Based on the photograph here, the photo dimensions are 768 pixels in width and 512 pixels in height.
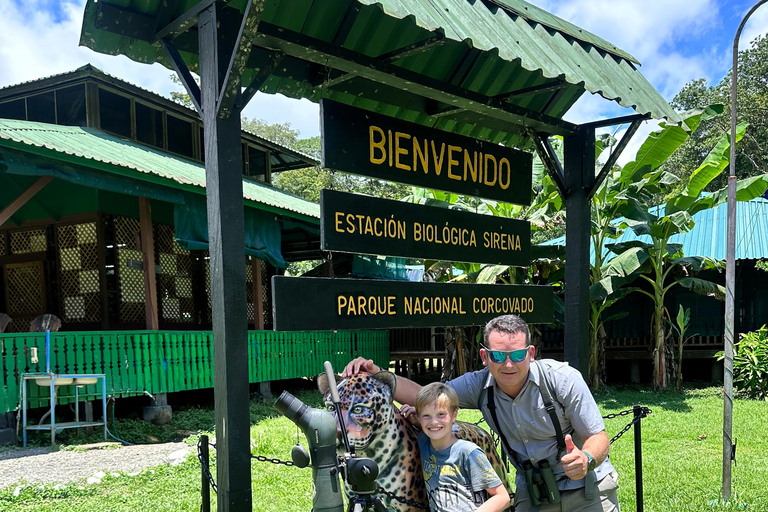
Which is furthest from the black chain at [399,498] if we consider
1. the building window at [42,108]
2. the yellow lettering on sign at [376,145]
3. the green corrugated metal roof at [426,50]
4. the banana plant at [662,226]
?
the building window at [42,108]

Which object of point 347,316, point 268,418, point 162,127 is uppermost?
point 162,127

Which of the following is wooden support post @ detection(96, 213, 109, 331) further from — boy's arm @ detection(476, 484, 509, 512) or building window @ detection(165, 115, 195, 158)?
boy's arm @ detection(476, 484, 509, 512)

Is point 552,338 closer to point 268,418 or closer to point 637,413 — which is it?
point 268,418

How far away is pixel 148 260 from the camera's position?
10.8 m

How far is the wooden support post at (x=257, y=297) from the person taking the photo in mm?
13797

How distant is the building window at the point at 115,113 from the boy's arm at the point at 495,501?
1193cm

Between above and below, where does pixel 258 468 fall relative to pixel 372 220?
below

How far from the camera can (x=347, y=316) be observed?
330 cm

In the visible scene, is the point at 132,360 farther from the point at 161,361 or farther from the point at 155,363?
the point at 161,361

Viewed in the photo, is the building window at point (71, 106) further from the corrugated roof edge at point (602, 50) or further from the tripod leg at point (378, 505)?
the tripod leg at point (378, 505)

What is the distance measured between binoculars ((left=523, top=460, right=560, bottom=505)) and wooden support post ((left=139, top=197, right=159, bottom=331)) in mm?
8577

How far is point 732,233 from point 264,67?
4.76 m

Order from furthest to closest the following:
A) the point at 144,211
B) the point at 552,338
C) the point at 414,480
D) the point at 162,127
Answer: the point at 552,338 < the point at 162,127 < the point at 144,211 < the point at 414,480

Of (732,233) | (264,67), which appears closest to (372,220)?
(264,67)
